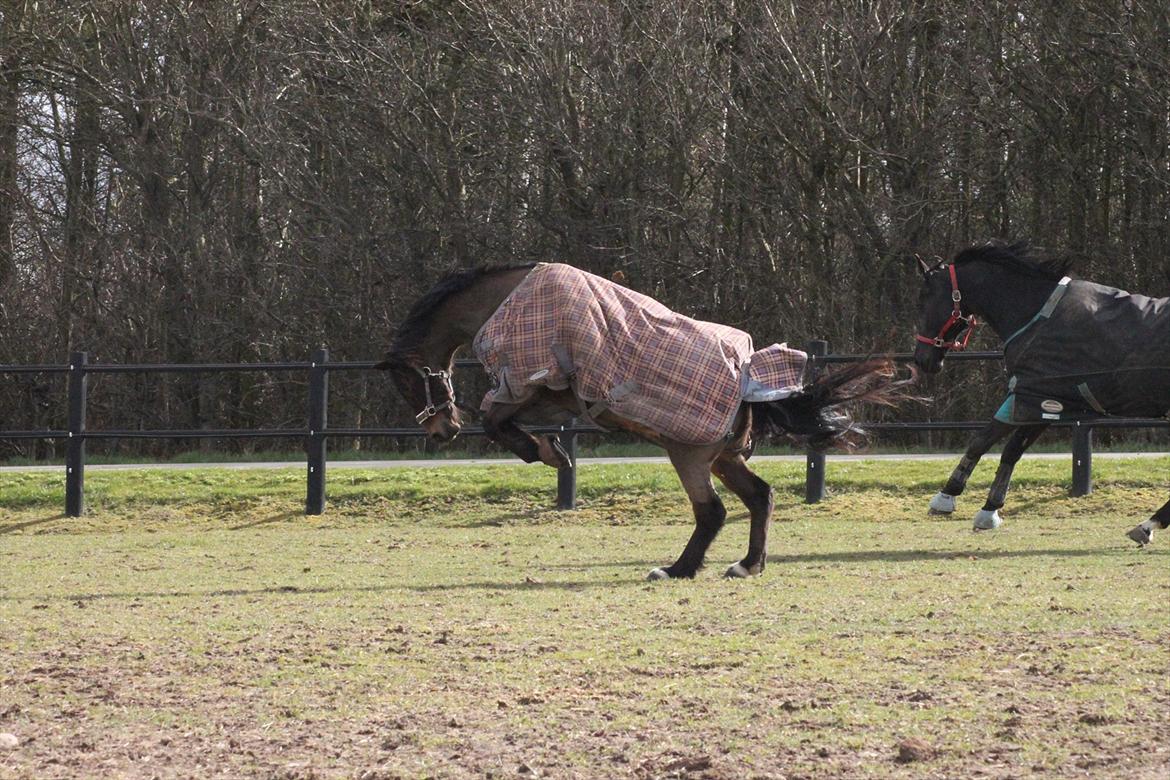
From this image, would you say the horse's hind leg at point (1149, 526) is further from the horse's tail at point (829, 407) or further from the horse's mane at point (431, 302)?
the horse's mane at point (431, 302)

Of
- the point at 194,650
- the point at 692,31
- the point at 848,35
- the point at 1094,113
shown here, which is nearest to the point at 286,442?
the point at 692,31

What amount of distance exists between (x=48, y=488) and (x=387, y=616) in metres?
9.51

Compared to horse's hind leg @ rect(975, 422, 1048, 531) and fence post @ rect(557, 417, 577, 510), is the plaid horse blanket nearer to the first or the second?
horse's hind leg @ rect(975, 422, 1048, 531)

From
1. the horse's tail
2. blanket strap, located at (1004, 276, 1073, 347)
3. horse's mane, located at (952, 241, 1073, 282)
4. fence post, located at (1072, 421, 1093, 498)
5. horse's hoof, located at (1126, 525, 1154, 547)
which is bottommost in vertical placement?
horse's hoof, located at (1126, 525, 1154, 547)

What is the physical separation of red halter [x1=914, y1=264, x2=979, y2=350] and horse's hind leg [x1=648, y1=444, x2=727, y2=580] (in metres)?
3.07

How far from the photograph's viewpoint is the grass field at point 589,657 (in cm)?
475

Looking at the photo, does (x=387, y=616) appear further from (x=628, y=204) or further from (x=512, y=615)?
(x=628, y=204)

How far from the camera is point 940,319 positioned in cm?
1119

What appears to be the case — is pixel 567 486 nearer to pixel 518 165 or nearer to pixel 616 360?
pixel 616 360

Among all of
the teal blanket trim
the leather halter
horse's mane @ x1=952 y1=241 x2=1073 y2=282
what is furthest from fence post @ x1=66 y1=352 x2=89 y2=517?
the teal blanket trim

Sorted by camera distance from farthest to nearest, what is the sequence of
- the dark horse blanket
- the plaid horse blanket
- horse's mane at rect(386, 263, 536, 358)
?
the dark horse blanket → horse's mane at rect(386, 263, 536, 358) → the plaid horse blanket

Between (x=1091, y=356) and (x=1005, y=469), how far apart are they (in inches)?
50.0

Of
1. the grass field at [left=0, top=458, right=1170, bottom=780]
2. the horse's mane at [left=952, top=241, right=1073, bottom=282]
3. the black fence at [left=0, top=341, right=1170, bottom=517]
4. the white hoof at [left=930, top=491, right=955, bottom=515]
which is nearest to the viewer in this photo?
the grass field at [left=0, top=458, right=1170, bottom=780]

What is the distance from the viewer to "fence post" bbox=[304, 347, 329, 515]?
1493cm
